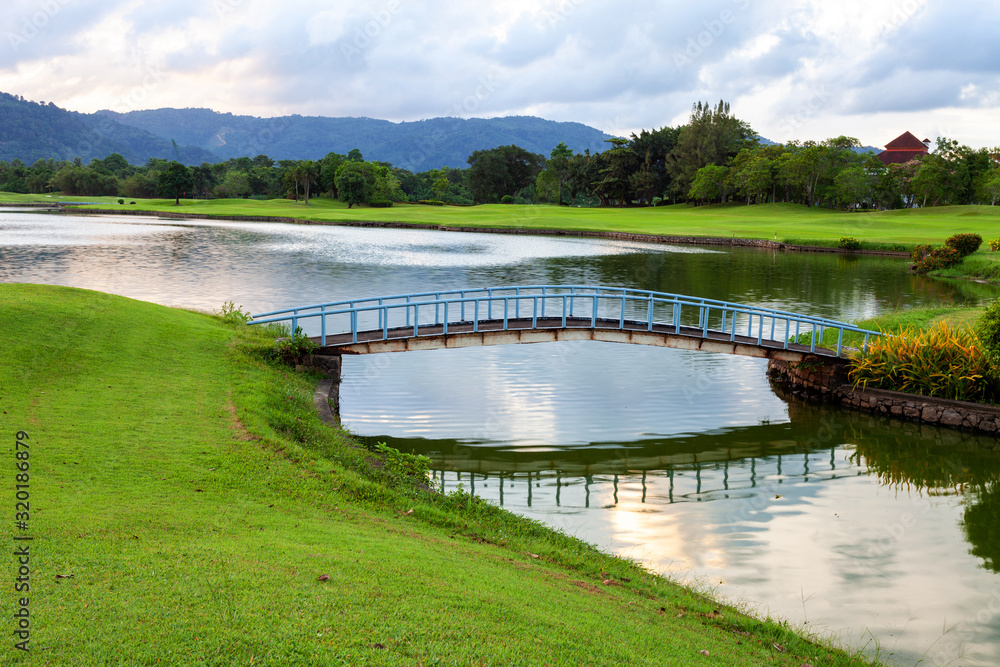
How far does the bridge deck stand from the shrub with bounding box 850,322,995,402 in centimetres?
121

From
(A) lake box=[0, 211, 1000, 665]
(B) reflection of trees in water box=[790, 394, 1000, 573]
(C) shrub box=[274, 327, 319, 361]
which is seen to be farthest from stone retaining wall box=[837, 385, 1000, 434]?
(C) shrub box=[274, 327, 319, 361]

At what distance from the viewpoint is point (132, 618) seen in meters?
6.19

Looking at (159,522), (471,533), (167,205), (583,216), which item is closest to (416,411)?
(471,533)

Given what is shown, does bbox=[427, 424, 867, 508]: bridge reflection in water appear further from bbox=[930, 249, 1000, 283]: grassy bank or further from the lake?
bbox=[930, 249, 1000, 283]: grassy bank

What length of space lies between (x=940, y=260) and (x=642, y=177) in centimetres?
7559

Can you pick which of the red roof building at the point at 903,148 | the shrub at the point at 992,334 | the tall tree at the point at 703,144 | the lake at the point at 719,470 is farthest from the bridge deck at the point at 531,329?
the red roof building at the point at 903,148

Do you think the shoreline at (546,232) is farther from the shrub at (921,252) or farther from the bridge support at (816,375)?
the bridge support at (816,375)

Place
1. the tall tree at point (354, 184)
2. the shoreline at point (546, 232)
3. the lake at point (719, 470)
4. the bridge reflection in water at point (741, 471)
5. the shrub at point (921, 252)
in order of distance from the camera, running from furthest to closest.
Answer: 1. the tall tree at point (354, 184)
2. the shoreline at point (546, 232)
3. the shrub at point (921, 252)
4. the bridge reflection in water at point (741, 471)
5. the lake at point (719, 470)

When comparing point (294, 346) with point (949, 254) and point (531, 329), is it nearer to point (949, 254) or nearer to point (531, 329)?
point (531, 329)

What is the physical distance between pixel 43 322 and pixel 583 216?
8188 centimetres

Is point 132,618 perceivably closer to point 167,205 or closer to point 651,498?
point 651,498

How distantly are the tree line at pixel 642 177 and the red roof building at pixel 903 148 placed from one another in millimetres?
49768

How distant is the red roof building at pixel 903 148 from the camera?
15900cm

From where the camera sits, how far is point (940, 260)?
49.4 m
